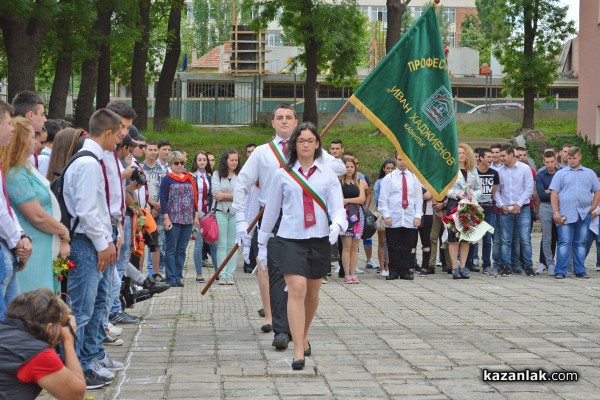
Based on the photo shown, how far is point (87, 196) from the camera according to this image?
7883 mm

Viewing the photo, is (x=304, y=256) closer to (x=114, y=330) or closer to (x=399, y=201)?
(x=114, y=330)

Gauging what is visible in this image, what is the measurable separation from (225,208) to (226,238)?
0.45 meters

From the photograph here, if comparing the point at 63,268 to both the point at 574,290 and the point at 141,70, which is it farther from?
the point at 141,70

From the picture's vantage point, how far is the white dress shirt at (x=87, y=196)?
7.87 m

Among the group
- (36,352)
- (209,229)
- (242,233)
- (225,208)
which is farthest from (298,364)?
(225,208)

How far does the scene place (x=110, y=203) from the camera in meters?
8.45

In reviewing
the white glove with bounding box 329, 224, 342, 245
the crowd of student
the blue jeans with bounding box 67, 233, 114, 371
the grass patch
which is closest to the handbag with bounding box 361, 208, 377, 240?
the crowd of student

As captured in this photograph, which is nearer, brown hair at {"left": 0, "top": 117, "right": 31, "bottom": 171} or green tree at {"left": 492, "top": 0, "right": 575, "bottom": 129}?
brown hair at {"left": 0, "top": 117, "right": 31, "bottom": 171}

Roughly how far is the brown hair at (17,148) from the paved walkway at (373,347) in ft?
5.74

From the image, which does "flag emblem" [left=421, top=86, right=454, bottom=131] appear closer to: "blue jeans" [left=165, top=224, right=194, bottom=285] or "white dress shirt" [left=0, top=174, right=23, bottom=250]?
"white dress shirt" [left=0, top=174, right=23, bottom=250]

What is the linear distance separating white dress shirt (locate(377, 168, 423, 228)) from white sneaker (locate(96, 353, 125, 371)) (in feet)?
28.2

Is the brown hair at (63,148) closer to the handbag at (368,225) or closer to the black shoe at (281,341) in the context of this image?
the black shoe at (281,341)

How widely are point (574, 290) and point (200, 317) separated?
19.1 ft

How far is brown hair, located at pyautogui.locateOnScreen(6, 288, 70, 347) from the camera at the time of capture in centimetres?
546
